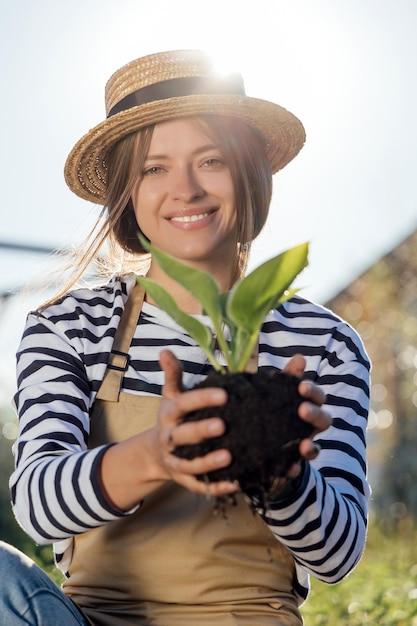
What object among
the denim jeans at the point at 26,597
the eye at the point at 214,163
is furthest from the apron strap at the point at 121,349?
the denim jeans at the point at 26,597

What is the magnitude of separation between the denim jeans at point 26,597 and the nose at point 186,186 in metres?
0.91

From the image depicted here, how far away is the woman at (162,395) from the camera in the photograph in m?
2.00

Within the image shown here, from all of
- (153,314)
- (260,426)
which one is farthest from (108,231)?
(260,426)

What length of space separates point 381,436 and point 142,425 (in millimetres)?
8617

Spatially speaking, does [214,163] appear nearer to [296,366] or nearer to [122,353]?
[122,353]

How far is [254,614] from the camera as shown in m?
2.19

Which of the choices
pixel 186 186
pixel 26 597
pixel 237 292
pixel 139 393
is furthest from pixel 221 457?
pixel 186 186

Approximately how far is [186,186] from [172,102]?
22 centimetres

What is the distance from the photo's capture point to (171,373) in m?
1.66

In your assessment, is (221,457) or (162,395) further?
(162,395)

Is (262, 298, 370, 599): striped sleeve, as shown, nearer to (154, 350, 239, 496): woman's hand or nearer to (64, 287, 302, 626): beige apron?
(64, 287, 302, 626): beige apron

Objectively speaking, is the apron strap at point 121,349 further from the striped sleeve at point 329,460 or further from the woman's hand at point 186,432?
the woman's hand at point 186,432

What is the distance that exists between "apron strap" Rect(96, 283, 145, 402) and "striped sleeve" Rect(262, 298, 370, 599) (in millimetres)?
338

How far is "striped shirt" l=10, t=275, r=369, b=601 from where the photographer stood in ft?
6.40
